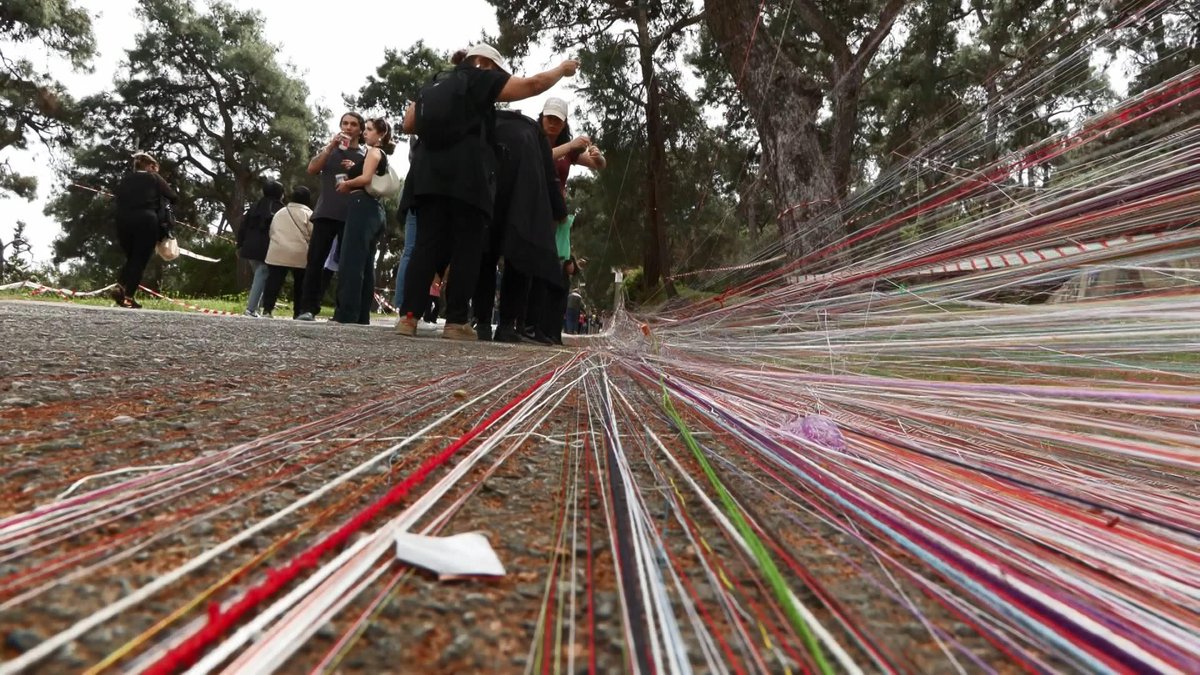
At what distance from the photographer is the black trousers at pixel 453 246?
3.51 meters

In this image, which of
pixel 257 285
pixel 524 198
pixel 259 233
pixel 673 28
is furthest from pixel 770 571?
pixel 673 28

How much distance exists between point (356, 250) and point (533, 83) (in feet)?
6.99

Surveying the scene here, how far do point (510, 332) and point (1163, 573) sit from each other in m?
3.84

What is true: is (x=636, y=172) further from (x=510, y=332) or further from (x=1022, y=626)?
(x=1022, y=626)

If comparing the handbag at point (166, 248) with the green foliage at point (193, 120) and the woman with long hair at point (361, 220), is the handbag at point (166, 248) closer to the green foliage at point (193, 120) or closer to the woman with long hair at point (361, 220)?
the woman with long hair at point (361, 220)

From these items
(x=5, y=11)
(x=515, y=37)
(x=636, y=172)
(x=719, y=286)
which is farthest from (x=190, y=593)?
(x=5, y=11)

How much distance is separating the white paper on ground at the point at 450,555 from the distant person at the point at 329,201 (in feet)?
14.6

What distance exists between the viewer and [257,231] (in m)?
6.15

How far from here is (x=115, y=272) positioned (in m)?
22.6

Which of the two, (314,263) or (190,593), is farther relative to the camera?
(314,263)

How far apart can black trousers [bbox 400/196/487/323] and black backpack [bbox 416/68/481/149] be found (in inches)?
12.3

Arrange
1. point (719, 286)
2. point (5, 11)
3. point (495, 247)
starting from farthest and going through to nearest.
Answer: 1. point (5, 11)
2. point (719, 286)
3. point (495, 247)

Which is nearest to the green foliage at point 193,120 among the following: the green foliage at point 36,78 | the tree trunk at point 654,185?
the green foliage at point 36,78

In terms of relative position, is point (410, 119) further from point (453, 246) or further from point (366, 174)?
point (366, 174)
